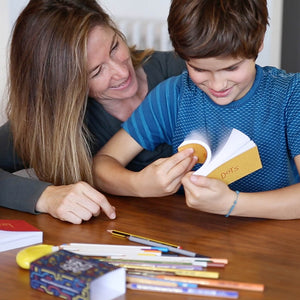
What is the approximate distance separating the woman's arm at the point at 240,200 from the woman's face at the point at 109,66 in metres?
0.59

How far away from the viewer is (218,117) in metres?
1.64

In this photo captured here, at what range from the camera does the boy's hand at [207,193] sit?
1336 millimetres

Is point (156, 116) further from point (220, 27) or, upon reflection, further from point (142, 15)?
point (142, 15)

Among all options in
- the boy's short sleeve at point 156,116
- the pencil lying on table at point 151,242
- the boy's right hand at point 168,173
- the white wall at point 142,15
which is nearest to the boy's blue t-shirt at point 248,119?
the boy's short sleeve at point 156,116

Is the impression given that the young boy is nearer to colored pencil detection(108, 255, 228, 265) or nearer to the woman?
the woman

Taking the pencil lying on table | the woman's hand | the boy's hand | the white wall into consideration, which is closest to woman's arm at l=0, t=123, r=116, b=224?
the woman's hand

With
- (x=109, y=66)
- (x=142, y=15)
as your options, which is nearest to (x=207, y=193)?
(x=109, y=66)

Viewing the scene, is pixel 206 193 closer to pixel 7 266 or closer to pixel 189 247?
pixel 189 247

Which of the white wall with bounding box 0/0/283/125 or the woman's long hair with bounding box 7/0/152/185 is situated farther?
the white wall with bounding box 0/0/283/125

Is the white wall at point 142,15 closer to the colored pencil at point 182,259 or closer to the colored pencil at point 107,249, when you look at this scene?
the colored pencil at point 107,249

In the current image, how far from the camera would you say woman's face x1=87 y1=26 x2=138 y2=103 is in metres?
1.77

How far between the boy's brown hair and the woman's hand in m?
0.42

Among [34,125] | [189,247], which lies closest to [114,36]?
[34,125]

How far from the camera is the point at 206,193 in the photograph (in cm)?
134
